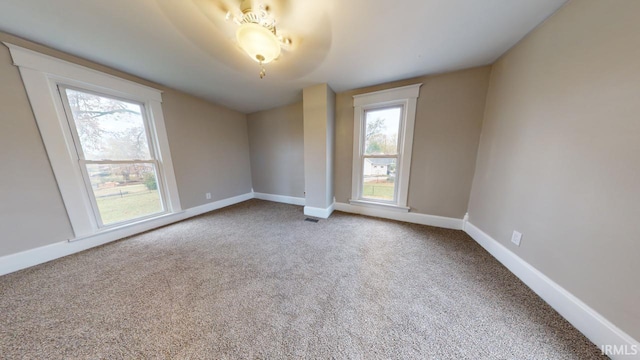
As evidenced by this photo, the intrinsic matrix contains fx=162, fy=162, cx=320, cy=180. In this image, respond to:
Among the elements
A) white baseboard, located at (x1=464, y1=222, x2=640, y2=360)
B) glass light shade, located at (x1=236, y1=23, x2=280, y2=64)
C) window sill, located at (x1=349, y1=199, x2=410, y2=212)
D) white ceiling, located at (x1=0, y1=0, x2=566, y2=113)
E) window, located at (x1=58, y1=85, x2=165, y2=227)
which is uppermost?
white ceiling, located at (x1=0, y1=0, x2=566, y2=113)

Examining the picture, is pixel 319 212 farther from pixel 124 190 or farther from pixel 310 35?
pixel 124 190

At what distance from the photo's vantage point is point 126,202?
2.27m

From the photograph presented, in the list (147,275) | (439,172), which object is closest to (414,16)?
(439,172)

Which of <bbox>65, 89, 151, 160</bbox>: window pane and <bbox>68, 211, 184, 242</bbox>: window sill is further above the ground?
<bbox>65, 89, 151, 160</bbox>: window pane

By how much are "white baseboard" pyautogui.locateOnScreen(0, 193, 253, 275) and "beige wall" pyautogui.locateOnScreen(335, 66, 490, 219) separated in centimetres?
364

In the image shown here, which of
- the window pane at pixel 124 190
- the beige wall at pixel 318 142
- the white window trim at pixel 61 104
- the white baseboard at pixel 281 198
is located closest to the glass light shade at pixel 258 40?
the beige wall at pixel 318 142

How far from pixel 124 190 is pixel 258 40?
107 inches

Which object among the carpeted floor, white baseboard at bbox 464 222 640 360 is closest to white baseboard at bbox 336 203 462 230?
the carpeted floor

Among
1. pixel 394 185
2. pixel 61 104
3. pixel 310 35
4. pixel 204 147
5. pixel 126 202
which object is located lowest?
pixel 126 202

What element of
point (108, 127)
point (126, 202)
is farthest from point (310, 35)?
point (126, 202)

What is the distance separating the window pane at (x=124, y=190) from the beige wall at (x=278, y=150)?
1.72 meters

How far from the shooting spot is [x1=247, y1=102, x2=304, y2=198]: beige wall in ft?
10.7

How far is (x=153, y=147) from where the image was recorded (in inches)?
96.3

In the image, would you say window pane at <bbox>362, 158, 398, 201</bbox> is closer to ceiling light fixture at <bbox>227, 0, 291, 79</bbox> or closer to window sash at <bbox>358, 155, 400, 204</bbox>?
window sash at <bbox>358, 155, 400, 204</bbox>
